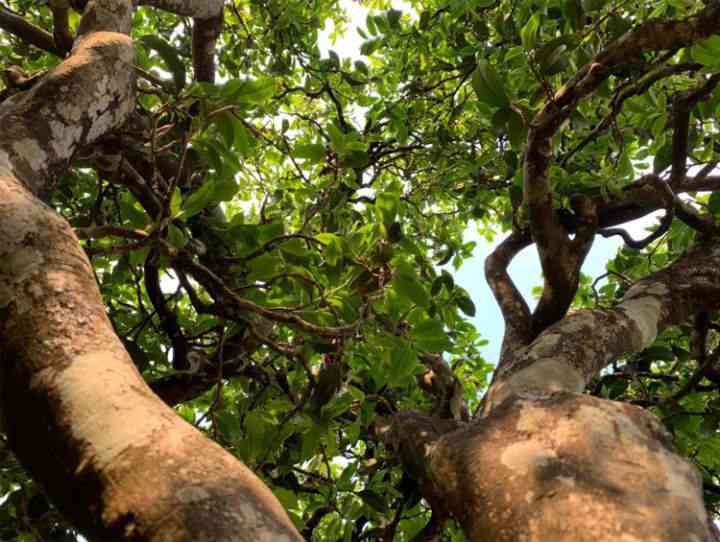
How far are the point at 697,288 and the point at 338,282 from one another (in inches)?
56.8

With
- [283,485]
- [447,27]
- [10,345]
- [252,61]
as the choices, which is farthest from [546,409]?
[252,61]

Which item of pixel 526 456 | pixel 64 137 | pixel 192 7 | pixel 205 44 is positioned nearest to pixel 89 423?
pixel 526 456

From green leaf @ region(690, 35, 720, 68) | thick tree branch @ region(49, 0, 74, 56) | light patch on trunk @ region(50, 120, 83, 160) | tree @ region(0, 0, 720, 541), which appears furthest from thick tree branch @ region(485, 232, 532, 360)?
thick tree branch @ region(49, 0, 74, 56)

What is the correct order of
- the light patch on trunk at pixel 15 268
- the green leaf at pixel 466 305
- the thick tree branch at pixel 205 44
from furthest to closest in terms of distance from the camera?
the green leaf at pixel 466 305 → the thick tree branch at pixel 205 44 → the light patch on trunk at pixel 15 268

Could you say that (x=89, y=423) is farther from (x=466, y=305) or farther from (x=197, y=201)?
(x=466, y=305)

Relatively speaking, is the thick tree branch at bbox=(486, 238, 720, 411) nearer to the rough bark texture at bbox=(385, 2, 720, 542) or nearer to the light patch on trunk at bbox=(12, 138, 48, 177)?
the rough bark texture at bbox=(385, 2, 720, 542)

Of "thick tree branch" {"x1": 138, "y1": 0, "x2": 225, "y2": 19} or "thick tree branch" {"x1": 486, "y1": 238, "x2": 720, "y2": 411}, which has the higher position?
"thick tree branch" {"x1": 138, "y1": 0, "x2": 225, "y2": 19}

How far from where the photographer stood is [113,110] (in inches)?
65.4

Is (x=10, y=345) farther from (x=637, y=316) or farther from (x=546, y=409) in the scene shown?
(x=637, y=316)

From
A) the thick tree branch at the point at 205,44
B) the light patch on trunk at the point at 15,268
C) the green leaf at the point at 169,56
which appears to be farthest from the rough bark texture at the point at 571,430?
the thick tree branch at the point at 205,44

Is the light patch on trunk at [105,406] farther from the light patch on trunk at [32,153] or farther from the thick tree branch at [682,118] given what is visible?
the thick tree branch at [682,118]

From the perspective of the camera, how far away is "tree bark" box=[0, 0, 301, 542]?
0.63m

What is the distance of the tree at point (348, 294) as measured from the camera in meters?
0.78

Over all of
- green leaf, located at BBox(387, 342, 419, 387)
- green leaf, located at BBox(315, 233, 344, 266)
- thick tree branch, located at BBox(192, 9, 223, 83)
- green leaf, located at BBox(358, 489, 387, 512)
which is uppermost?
thick tree branch, located at BBox(192, 9, 223, 83)
